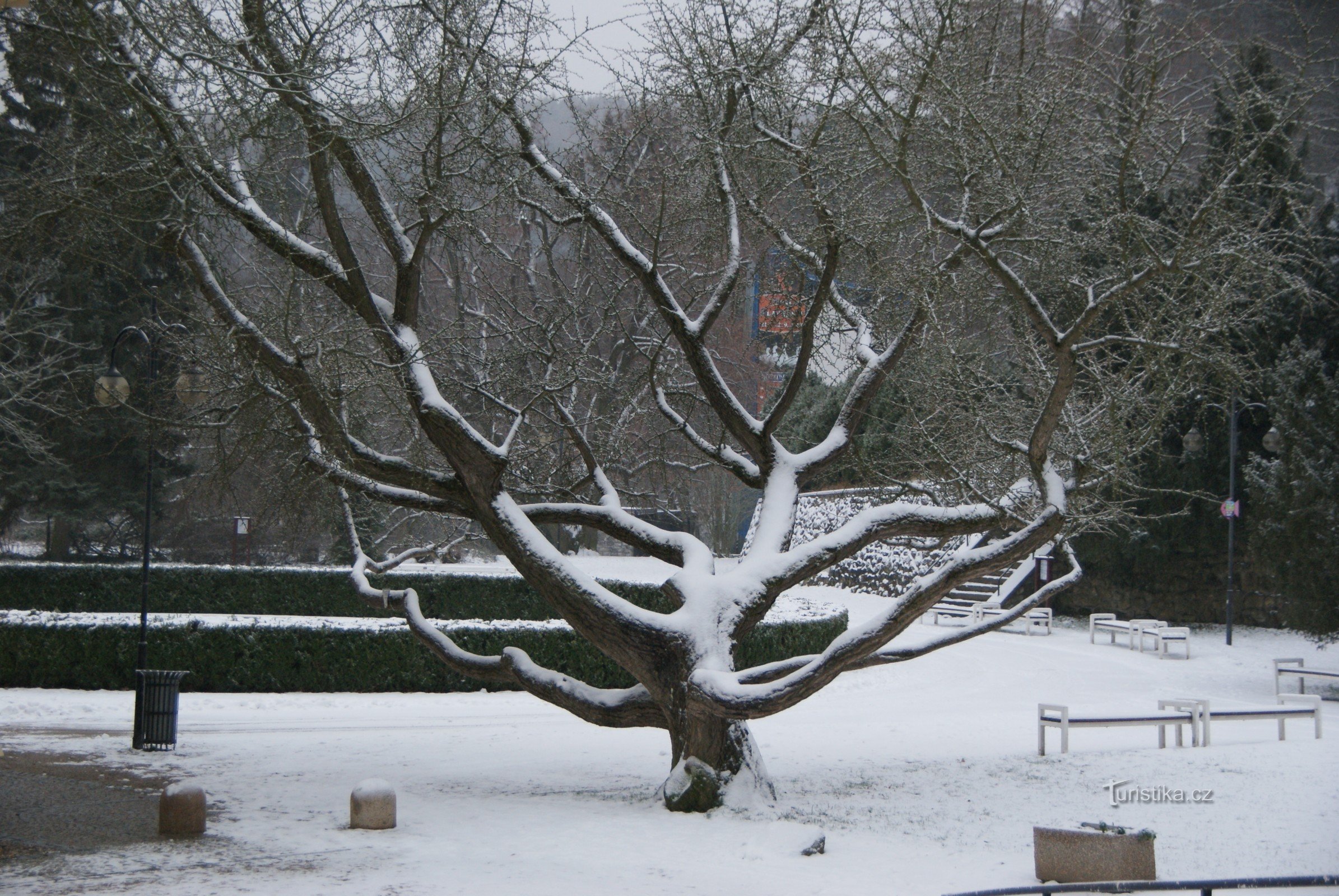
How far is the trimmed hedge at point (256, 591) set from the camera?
21.9 meters

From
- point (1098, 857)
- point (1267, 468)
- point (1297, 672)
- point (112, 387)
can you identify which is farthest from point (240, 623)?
point (1267, 468)

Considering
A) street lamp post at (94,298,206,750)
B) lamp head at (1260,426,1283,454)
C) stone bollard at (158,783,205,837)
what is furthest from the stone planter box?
lamp head at (1260,426,1283,454)

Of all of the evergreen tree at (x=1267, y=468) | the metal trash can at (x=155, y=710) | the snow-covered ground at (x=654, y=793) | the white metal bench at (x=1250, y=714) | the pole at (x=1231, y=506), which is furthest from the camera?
the pole at (x=1231, y=506)

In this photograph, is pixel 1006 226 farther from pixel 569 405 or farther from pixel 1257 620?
pixel 1257 620

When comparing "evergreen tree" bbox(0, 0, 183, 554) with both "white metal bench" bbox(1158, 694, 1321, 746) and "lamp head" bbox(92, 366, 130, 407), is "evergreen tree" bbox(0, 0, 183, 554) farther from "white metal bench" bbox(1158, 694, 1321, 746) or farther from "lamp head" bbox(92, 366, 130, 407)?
"white metal bench" bbox(1158, 694, 1321, 746)

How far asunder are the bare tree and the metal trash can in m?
3.04

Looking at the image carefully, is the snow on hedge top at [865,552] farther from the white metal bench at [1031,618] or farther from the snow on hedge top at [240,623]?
the snow on hedge top at [240,623]

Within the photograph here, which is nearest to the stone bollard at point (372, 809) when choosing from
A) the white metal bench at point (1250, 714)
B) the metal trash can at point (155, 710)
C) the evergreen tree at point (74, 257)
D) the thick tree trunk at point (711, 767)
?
the thick tree trunk at point (711, 767)

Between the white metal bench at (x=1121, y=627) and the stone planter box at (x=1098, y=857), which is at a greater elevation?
the white metal bench at (x=1121, y=627)

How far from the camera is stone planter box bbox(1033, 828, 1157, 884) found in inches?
254

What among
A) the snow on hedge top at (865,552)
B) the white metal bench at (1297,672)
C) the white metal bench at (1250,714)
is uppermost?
the snow on hedge top at (865,552)

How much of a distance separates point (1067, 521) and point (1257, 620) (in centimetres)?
1645

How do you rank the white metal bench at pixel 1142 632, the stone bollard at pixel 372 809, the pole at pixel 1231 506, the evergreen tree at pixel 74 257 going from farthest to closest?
the pole at pixel 1231 506 → the white metal bench at pixel 1142 632 → the stone bollard at pixel 372 809 → the evergreen tree at pixel 74 257

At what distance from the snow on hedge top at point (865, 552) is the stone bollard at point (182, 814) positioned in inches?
660
